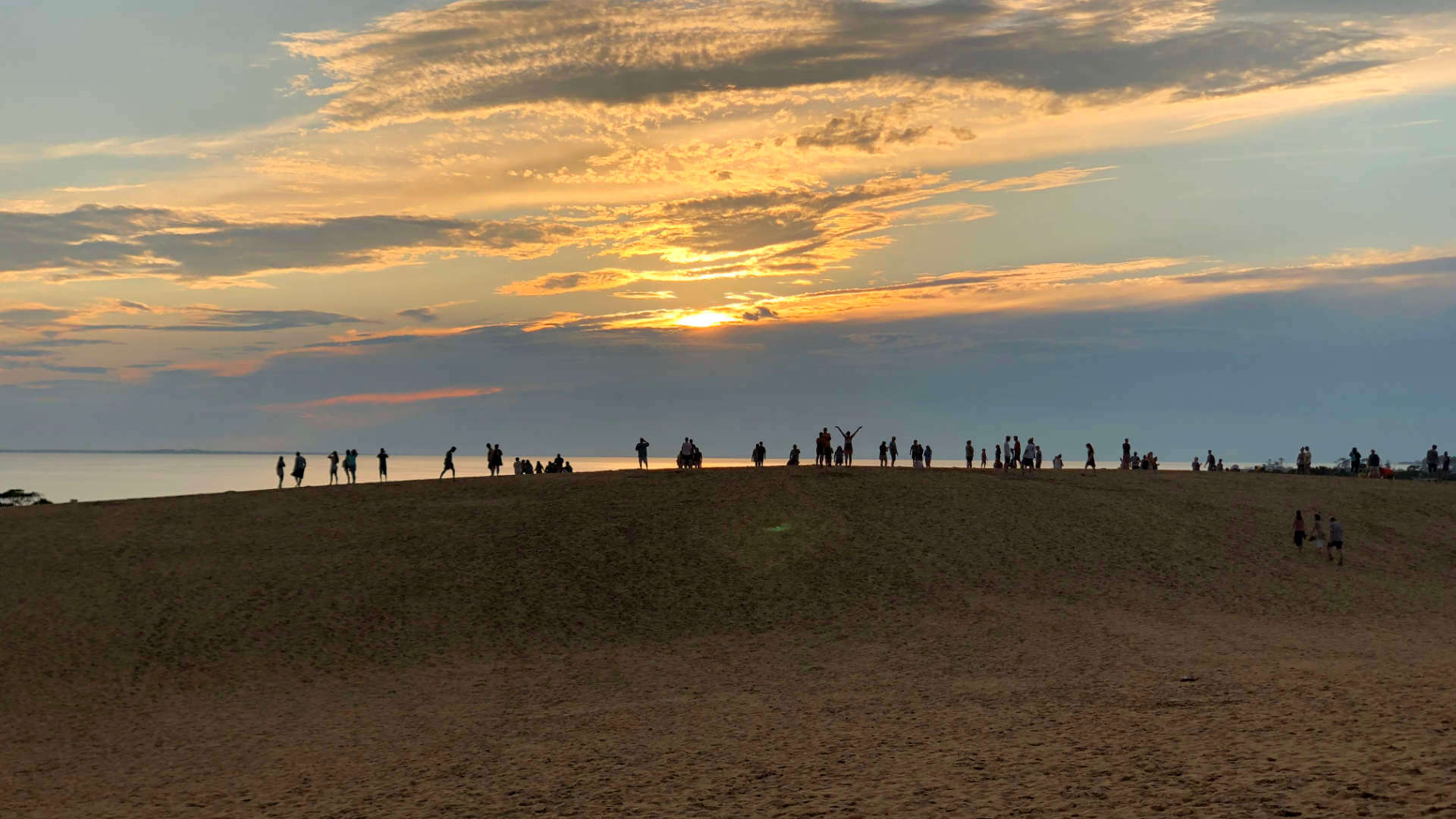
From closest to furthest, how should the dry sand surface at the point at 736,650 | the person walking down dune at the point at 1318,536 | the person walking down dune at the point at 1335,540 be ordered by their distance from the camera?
the dry sand surface at the point at 736,650, the person walking down dune at the point at 1335,540, the person walking down dune at the point at 1318,536

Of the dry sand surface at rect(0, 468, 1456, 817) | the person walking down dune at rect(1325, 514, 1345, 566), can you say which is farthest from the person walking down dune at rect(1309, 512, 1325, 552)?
the dry sand surface at rect(0, 468, 1456, 817)

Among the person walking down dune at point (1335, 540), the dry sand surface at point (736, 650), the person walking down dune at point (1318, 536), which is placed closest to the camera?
the dry sand surface at point (736, 650)

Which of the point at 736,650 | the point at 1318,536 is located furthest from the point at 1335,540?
the point at 736,650

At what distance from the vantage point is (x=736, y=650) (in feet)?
90.5

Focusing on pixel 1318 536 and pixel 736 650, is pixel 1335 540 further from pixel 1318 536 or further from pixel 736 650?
pixel 736 650

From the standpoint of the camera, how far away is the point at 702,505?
4147 centimetres

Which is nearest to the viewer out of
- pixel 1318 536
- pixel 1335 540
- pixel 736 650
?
pixel 736 650

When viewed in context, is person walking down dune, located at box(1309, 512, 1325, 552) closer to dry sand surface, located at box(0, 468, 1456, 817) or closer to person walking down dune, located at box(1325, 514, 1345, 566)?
person walking down dune, located at box(1325, 514, 1345, 566)

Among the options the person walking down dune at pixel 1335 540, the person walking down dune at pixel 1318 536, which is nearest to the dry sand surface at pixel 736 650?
the person walking down dune at pixel 1318 536

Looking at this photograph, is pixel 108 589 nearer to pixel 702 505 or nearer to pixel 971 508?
pixel 702 505

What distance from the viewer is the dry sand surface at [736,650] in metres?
15.6

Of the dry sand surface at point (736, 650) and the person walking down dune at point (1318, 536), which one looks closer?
the dry sand surface at point (736, 650)

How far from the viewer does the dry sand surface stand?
15555 millimetres

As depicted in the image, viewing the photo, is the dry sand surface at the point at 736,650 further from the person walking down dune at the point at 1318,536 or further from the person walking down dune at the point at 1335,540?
the person walking down dune at the point at 1335,540
